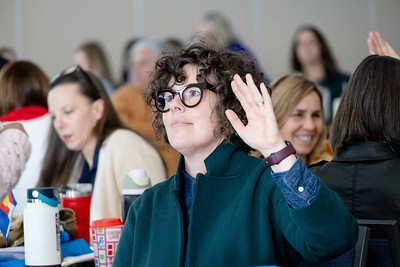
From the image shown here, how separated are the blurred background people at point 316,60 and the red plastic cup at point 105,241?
386cm

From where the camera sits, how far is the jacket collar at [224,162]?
7.06 feet

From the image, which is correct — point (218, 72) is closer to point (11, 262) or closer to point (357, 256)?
point (357, 256)

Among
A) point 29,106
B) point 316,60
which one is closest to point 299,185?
point 29,106

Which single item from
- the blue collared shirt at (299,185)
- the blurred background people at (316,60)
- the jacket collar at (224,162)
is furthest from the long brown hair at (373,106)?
the blurred background people at (316,60)

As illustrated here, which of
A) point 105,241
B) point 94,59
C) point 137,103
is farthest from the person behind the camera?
point 94,59

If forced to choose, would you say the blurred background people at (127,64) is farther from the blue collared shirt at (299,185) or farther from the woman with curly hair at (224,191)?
the blue collared shirt at (299,185)

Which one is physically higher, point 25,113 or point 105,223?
point 25,113

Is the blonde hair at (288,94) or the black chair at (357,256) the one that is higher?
the blonde hair at (288,94)

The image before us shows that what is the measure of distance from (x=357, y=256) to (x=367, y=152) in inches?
23.1

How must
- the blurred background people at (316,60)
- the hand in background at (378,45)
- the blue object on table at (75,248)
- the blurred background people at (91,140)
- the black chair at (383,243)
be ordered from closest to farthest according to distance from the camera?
the black chair at (383,243) < the blue object on table at (75,248) < the hand in background at (378,45) < the blurred background people at (91,140) < the blurred background people at (316,60)

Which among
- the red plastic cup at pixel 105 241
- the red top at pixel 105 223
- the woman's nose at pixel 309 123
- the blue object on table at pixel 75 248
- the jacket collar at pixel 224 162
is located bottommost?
the blue object on table at pixel 75 248

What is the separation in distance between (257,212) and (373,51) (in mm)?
1397

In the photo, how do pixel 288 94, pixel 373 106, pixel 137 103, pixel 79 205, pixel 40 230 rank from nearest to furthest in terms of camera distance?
pixel 40 230
pixel 373 106
pixel 79 205
pixel 288 94
pixel 137 103

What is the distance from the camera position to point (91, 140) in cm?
387
